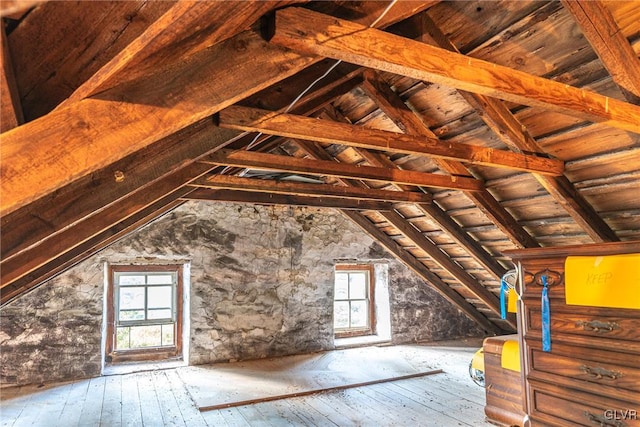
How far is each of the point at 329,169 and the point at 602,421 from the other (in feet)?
6.97

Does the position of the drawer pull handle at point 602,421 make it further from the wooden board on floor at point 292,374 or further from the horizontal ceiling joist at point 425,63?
the wooden board on floor at point 292,374

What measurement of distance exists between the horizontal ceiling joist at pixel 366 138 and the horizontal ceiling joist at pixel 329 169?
1.75 ft

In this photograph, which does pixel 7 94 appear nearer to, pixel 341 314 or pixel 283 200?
pixel 283 200

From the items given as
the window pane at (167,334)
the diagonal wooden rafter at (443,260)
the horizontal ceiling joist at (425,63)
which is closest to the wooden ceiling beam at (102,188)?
the horizontal ceiling joist at (425,63)

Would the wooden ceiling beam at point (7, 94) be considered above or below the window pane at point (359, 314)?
above

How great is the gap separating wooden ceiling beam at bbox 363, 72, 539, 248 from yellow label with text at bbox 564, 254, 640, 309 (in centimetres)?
149

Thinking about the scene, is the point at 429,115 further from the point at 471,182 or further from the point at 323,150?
the point at 323,150

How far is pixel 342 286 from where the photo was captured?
5.54 meters

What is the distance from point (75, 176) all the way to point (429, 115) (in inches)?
106

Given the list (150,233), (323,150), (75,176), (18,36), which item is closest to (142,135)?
(75,176)

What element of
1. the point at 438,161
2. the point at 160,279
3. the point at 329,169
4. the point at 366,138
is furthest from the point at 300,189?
the point at 160,279

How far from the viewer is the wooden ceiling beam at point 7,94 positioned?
0.75 meters

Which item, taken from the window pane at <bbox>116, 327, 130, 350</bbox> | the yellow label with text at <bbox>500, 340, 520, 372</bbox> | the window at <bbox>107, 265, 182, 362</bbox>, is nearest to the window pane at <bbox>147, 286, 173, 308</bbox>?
the window at <bbox>107, 265, 182, 362</bbox>

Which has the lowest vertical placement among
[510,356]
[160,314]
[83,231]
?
[510,356]
